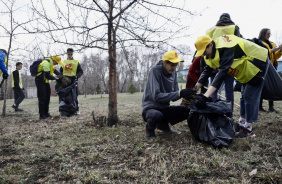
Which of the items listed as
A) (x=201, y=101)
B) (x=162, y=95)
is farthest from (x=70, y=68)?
(x=201, y=101)

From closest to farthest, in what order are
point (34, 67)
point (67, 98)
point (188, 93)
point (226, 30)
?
point (188, 93), point (226, 30), point (34, 67), point (67, 98)

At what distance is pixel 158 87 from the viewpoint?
2998 millimetres

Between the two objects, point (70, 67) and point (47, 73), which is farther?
point (70, 67)

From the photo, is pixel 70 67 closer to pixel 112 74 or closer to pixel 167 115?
pixel 112 74

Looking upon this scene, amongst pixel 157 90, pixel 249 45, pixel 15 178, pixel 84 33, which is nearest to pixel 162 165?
pixel 157 90

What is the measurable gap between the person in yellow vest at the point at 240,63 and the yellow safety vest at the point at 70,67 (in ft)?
14.0

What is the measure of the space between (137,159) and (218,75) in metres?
1.52

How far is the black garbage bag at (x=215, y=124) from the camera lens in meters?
2.58

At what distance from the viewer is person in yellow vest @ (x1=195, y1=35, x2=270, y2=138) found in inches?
103

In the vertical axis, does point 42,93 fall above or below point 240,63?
below

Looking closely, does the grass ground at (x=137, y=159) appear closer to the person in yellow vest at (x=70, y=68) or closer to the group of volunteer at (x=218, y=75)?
the group of volunteer at (x=218, y=75)

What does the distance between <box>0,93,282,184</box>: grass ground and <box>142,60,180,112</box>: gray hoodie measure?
56 cm

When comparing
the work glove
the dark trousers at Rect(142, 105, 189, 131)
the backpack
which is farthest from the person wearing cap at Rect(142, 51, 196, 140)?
the backpack

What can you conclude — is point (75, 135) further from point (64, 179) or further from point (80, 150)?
point (64, 179)
